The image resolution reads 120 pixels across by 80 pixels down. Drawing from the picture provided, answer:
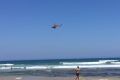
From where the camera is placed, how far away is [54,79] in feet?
126

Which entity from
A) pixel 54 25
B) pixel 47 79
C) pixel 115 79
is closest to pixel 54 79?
pixel 47 79

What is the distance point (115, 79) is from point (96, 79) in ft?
6.37

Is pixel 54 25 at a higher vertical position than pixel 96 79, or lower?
higher

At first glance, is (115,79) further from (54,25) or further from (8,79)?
(54,25)

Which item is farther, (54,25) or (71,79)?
(71,79)

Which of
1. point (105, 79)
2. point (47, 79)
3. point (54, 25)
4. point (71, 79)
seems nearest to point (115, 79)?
point (105, 79)

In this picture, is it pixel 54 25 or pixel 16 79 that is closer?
pixel 54 25

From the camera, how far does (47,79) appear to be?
3859 centimetres

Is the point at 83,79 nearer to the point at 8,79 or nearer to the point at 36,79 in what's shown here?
the point at 36,79

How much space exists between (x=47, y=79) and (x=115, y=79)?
7.03 m

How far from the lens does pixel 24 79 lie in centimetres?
3878

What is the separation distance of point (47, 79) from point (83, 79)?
376 centimetres

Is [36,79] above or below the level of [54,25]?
below

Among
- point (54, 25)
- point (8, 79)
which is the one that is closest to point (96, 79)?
point (8, 79)
